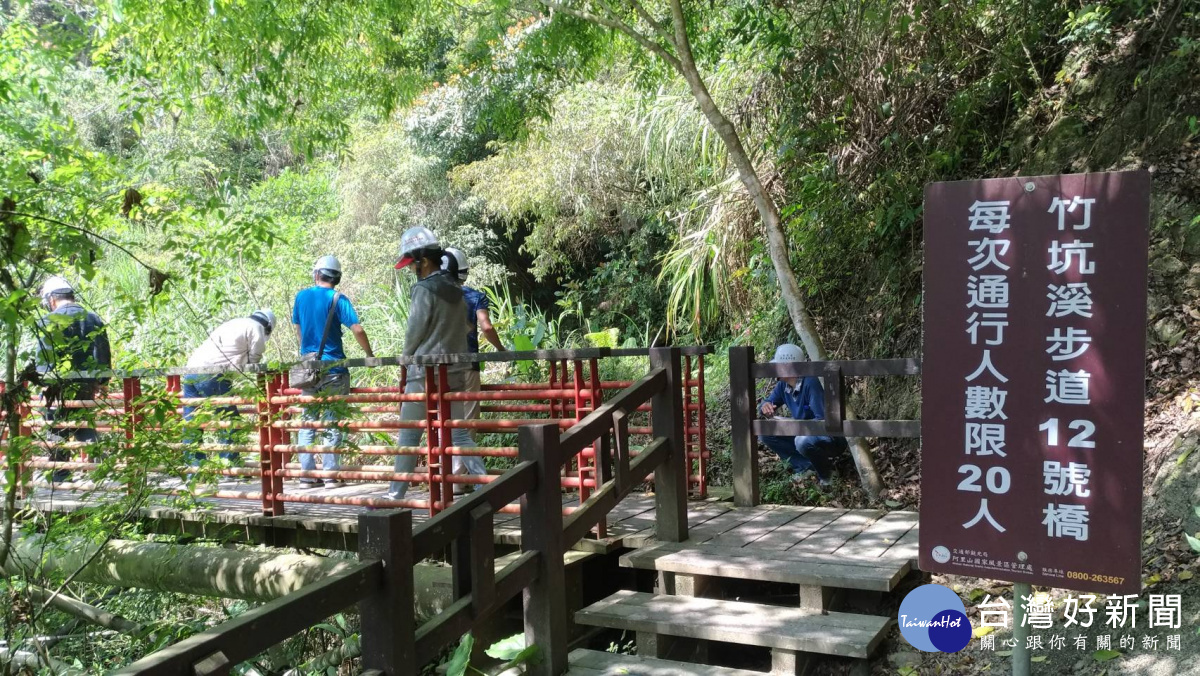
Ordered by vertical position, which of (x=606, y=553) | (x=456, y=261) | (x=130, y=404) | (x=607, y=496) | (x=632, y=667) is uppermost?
(x=456, y=261)

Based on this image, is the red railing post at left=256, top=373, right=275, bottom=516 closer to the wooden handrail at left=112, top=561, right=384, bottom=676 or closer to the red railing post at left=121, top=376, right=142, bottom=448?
the red railing post at left=121, top=376, right=142, bottom=448

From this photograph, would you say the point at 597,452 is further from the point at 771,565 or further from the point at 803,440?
the point at 803,440

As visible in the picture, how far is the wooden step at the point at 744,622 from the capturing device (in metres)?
4.09

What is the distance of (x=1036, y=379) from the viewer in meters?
3.48

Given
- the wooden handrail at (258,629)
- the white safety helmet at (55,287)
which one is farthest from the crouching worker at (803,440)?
the white safety helmet at (55,287)

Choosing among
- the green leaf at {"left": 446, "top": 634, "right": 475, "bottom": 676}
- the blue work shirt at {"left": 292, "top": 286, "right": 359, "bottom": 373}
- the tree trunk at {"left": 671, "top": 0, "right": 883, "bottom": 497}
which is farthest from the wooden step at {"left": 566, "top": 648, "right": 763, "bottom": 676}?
the blue work shirt at {"left": 292, "top": 286, "right": 359, "bottom": 373}

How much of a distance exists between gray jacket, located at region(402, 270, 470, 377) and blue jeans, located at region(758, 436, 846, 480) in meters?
2.70

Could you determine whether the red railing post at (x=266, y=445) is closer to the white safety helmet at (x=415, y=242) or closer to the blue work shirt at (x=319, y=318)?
the blue work shirt at (x=319, y=318)

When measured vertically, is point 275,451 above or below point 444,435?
below

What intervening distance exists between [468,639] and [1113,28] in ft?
23.1

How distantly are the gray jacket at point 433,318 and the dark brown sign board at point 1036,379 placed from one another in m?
3.43

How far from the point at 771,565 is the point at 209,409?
Result: 3.83 metres

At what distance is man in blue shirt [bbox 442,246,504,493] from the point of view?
648 centimetres

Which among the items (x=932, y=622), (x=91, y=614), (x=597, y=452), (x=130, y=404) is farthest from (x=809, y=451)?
(x=91, y=614)
